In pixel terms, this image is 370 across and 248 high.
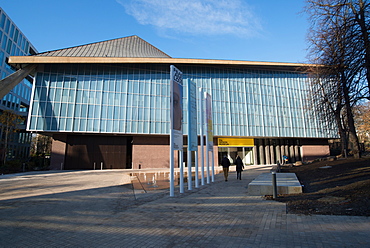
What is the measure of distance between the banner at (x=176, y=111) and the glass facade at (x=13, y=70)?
46.3m

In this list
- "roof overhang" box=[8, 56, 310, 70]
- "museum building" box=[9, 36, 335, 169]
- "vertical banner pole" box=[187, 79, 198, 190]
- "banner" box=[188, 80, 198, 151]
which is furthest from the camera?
"museum building" box=[9, 36, 335, 169]

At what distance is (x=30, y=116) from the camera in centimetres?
3100

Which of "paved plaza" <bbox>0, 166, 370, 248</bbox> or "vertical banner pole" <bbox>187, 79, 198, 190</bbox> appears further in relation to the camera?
"vertical banner pole" <bbox>187, 79, 198, 190</bbox>

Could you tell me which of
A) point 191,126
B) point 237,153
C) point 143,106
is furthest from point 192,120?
point 237,153

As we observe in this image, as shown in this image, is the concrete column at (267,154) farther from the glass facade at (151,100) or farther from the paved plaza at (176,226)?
the paved plaza at (176,226)

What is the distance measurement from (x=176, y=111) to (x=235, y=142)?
1307 inches

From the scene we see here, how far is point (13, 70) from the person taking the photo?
49.4 metres

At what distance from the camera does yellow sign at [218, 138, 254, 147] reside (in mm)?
40844

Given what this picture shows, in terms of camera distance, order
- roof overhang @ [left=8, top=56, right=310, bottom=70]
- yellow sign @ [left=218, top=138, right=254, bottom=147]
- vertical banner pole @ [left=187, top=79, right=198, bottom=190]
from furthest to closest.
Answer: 1. yellow sign @ [left=218, top=138, right=254, bottom=147]
2. roof overhang @ [left=8, top=56, right=310, bottom=70]
3. vertical banner pole @ [left=187, top=79, right=198, bottom=190]

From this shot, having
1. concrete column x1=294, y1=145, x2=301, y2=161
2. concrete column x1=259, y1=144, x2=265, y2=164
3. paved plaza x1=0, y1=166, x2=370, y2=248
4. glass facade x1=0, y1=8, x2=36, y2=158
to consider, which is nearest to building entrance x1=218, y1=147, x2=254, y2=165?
concrete column x1=259, y1=144, x2=265, y2=164

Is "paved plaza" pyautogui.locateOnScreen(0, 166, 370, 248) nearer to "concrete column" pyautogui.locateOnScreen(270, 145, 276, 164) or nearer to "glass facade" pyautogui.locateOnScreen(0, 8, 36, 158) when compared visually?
"concrete column" pyautogui.locateOnScreen(270, 145, 276, 164)

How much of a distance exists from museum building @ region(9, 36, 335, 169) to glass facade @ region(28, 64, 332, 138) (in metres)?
0.14

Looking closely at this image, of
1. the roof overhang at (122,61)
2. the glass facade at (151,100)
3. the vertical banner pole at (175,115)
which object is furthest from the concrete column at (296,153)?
the vertical banner pole at (175,115)

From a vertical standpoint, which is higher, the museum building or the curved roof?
the curved roof
